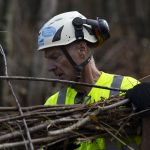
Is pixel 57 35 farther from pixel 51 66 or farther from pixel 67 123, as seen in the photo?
pixel 67 123

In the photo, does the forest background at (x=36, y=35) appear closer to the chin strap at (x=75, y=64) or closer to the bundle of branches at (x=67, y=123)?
the chin strap at (x=75, y=64)

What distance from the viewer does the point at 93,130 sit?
5.70 metres

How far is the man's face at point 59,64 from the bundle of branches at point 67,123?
88 cm

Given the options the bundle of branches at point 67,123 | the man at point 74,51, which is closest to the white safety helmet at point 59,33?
the man at point 74,51

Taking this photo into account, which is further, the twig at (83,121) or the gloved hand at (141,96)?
the gloved hand at (141,96)

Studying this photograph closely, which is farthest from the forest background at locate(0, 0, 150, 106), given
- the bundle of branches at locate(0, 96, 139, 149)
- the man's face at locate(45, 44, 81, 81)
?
the bundle of branches at locate(0, 96, 139, 149)

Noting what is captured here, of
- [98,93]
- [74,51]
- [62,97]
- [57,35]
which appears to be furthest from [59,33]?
[98,93]

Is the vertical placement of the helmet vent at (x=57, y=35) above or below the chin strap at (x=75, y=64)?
above

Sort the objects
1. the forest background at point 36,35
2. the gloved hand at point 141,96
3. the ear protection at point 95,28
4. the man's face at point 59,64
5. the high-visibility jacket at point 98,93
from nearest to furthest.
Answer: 1. the gloved hand at point 141,96
2. the high-visibility jacket at point 98,93
3. the man's face at point 59,64
4. the ear protection at point 95,28
5. the forest background at point 36,35

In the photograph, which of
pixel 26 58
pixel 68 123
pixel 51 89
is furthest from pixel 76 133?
pixel 26 58

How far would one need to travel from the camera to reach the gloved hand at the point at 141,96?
18.4ft

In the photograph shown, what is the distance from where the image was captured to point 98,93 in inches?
255

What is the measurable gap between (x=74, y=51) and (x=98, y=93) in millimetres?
445

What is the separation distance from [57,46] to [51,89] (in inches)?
286
